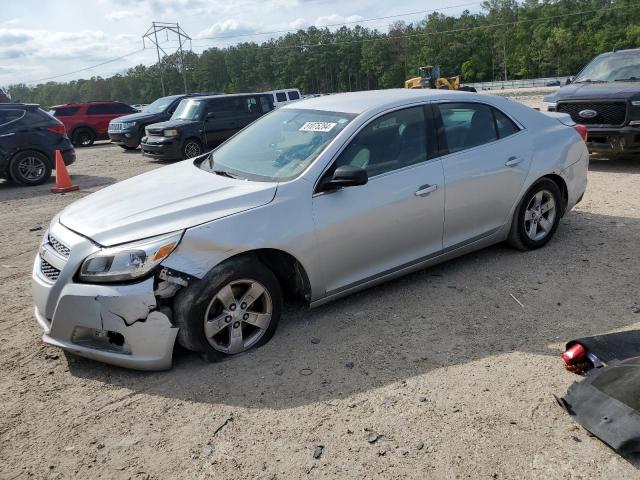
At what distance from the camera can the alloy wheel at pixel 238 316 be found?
138 inches

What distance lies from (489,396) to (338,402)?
858 millimetres

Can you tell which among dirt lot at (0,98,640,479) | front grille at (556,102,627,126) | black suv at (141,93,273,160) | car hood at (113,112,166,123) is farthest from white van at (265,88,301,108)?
dirt lot at (0,98,640,479)

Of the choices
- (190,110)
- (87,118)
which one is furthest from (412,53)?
(190,110)

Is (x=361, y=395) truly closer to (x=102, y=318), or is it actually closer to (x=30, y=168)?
(x=102, y=318)

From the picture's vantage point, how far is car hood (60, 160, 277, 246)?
344 centimetres

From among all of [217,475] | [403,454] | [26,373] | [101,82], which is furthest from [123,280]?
[101,82]

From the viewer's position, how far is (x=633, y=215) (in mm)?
6465

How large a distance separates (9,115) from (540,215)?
Result: 10.7 metres

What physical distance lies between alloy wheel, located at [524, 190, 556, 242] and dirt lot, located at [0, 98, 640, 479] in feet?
1.78

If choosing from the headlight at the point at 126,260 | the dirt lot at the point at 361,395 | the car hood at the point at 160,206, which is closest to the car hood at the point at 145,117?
the dirt lot at the point at 361,395

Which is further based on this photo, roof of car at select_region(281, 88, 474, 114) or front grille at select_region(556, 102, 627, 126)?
front grille at select_region(556, 102, 627, 126)

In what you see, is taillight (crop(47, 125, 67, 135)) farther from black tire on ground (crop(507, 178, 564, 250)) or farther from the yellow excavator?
the yellow excavator

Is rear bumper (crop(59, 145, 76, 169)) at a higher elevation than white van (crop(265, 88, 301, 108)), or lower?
lower

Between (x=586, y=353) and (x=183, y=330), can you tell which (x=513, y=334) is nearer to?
(x=586, y=353)
